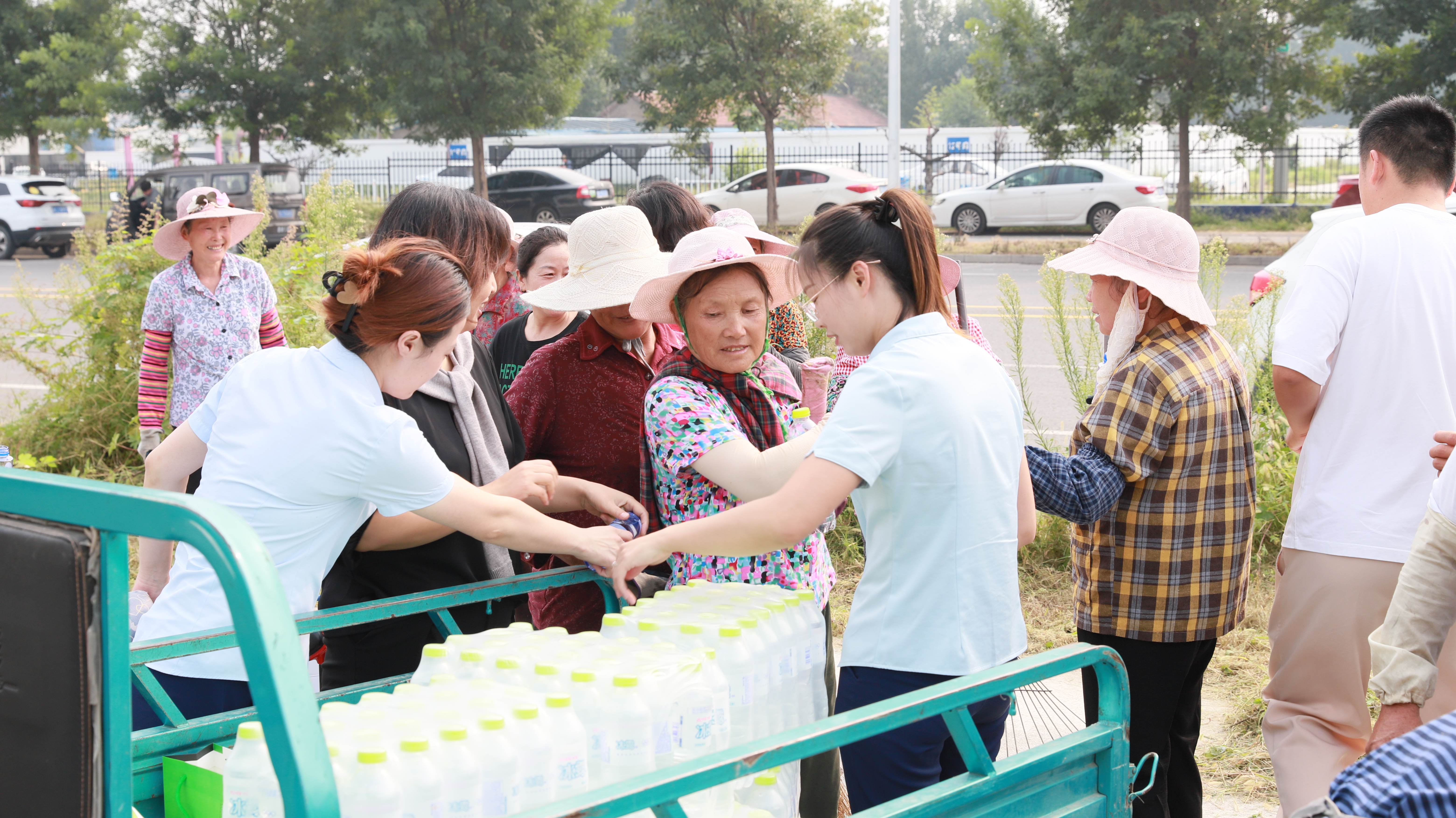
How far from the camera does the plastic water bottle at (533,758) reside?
1.63 m

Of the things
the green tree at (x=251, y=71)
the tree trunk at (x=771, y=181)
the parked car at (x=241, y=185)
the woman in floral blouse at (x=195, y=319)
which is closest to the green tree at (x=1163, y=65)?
the tree trunk at (x=771, y=181)

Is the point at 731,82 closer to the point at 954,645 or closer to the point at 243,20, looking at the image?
the point at 243,20

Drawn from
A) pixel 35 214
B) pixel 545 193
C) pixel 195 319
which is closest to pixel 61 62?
pixel 35 214

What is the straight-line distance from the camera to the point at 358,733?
158 centimetres

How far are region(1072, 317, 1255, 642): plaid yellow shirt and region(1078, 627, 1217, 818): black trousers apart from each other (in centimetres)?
5

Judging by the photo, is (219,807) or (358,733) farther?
(219,807)

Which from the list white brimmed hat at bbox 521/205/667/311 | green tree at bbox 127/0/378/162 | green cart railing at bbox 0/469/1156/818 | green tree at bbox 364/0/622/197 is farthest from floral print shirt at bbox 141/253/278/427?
green tree at bbox 127/0/378/162

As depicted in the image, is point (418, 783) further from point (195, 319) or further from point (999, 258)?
point (999, 258)

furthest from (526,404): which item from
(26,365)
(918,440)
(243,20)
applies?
(243,20)

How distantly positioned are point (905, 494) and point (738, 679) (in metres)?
0.44

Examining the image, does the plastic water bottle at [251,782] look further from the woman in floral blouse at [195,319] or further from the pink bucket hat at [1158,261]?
the woman in floral blouse at [195,319]

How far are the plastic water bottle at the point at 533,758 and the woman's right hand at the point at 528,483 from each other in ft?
2.61

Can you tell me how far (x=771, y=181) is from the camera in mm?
22250

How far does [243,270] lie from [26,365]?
2.90 meters
